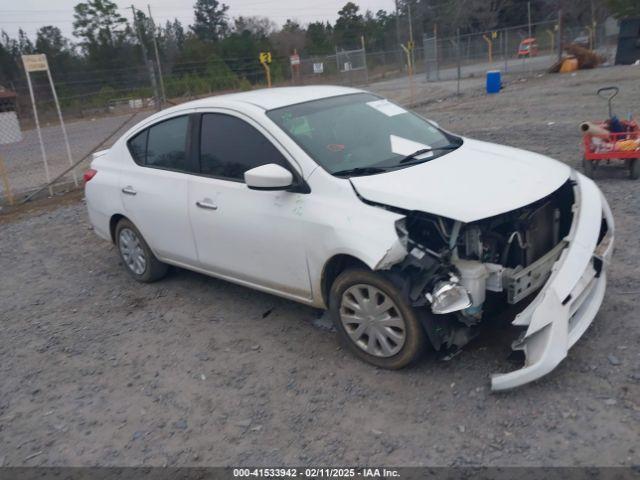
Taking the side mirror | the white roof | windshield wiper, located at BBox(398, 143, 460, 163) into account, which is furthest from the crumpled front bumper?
the white roof

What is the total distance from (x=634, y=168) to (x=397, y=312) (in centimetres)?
490

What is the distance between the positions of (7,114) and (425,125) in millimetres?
9079

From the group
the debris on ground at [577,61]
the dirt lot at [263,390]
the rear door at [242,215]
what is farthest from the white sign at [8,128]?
the debris on ground at [577,61]

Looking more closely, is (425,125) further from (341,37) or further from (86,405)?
(341,37)

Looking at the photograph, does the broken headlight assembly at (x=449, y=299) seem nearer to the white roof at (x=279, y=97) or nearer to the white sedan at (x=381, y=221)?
the white sedan at (x=381, y=221)

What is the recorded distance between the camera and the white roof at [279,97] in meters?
4.65

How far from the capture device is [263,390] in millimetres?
3846

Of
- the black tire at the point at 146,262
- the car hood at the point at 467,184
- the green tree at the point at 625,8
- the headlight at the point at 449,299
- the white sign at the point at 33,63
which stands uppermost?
the green tree at the point at 625,8

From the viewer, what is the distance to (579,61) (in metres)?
23.6

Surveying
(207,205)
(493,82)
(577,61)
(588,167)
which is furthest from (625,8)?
(207,205)

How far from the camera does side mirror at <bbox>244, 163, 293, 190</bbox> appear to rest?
393 centimetres

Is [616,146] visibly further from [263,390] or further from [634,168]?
[263,390]

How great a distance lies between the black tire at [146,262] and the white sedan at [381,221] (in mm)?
485

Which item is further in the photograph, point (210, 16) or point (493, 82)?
point (210, 16)
